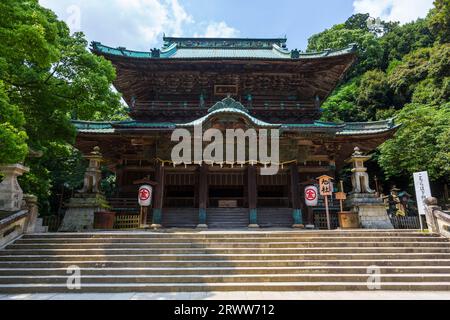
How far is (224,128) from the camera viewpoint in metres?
14.1

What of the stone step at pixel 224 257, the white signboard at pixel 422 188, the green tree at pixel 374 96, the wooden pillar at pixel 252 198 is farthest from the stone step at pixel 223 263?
the green tree at pixel 374 96

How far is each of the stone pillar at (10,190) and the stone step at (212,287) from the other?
431 cm

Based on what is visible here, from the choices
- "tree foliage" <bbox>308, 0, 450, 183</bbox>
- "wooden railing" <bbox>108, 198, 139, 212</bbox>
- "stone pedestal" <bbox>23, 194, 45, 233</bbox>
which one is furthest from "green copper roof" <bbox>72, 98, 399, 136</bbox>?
"tree foliage" <bbox>308, 0, 450, 183</bbox>

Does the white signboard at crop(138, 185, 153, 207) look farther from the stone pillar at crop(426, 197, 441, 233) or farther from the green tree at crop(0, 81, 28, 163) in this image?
the stone pillar at crop(426, 197, 441, 233)

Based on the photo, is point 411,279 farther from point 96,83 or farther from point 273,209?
point 96,83

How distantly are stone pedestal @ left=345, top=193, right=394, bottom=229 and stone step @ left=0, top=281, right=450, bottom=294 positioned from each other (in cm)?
640

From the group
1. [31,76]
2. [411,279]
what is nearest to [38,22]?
[31,76]

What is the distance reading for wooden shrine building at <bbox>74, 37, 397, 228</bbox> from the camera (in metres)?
14.6

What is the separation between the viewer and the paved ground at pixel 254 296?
6.19m

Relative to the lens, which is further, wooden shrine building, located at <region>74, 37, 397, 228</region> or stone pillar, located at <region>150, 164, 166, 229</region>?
wooden shrine building, located at <region>74, 37, 397, 228</region>

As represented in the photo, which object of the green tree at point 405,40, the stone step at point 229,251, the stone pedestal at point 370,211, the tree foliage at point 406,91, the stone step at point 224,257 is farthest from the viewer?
the green tree at point 405,40

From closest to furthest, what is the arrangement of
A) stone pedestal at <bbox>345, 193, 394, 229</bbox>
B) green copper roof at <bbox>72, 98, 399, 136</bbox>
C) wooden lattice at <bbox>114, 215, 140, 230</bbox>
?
stone pedestal at <bbox>345, 193, 394, 229</bbox>, green copper roof at <bbox>72, 98, 399, 136</bbox>, wooden lattice at <bbox>114, 215, 140, 230</bbox>

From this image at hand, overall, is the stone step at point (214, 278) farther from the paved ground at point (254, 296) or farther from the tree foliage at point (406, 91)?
the tree foliage at point (406, 91)

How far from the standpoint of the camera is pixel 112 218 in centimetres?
1318
